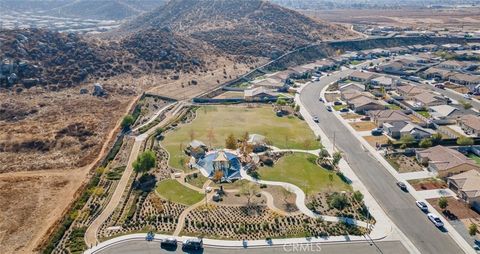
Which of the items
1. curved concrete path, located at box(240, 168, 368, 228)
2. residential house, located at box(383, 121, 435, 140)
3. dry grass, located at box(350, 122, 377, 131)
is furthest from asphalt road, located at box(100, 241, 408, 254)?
dry grass, located at box(350, 122, 377, 131)

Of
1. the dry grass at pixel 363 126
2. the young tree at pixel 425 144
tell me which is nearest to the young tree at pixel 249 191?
the young tree at pixel 425 144

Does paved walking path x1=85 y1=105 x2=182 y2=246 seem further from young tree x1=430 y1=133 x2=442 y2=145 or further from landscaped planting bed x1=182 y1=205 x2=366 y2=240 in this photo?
young tree x1=430 y1=133 x2=442 y2=145

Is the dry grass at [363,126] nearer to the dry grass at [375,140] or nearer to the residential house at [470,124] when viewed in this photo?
the dry grass at [375,140]

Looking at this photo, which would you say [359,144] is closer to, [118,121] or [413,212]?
[413,212]

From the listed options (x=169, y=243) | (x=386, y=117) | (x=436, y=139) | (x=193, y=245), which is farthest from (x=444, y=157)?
(x=169, y=243)

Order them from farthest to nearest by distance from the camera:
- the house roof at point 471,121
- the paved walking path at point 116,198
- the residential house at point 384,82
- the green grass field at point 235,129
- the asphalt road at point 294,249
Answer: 1. the residential house at point 384,82
2. the house roof at point 471,121
3. the green grass field at point 235,129
4. the paved walking path at point 116,198
5. the asphalt road at point 294,249

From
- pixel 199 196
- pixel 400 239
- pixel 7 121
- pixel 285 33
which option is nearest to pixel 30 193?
pixel 199 196
